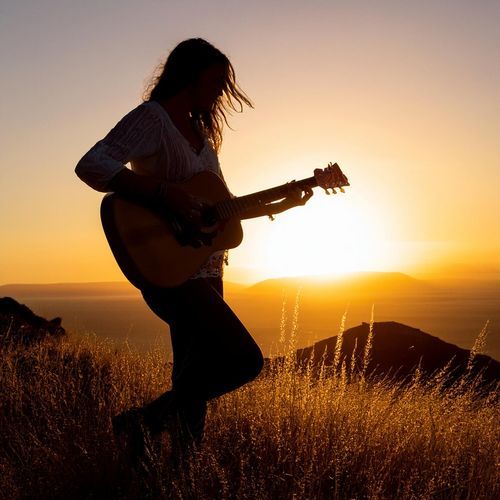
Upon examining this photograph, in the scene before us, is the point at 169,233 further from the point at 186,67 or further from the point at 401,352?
the point at 401,352

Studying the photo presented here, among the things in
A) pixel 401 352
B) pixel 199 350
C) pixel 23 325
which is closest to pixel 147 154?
pixel 199 350

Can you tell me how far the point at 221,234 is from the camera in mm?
3461

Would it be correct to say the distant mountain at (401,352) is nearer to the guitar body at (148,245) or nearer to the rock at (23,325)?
the rock at (23,325)

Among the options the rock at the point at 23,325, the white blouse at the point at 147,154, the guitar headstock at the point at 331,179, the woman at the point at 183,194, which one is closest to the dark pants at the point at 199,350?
the woman at the point at 183,194

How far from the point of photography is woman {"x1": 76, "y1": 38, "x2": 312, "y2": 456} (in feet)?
9.91

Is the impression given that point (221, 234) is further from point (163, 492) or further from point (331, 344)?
point (331, 344)

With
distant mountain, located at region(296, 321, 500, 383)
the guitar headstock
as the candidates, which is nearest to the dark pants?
the guitar headstock

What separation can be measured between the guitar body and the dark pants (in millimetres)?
83

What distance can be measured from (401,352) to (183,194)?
7.24 m

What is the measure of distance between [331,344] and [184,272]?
7.32m

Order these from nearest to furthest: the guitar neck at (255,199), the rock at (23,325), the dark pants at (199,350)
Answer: the dark pants at (199,350)
the guitar neck at (255,199)
the rock at (23,325)

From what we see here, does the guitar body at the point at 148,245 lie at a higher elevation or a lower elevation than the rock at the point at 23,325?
higher

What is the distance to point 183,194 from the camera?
322 centimetres

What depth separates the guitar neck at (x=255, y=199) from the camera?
3477 mm
